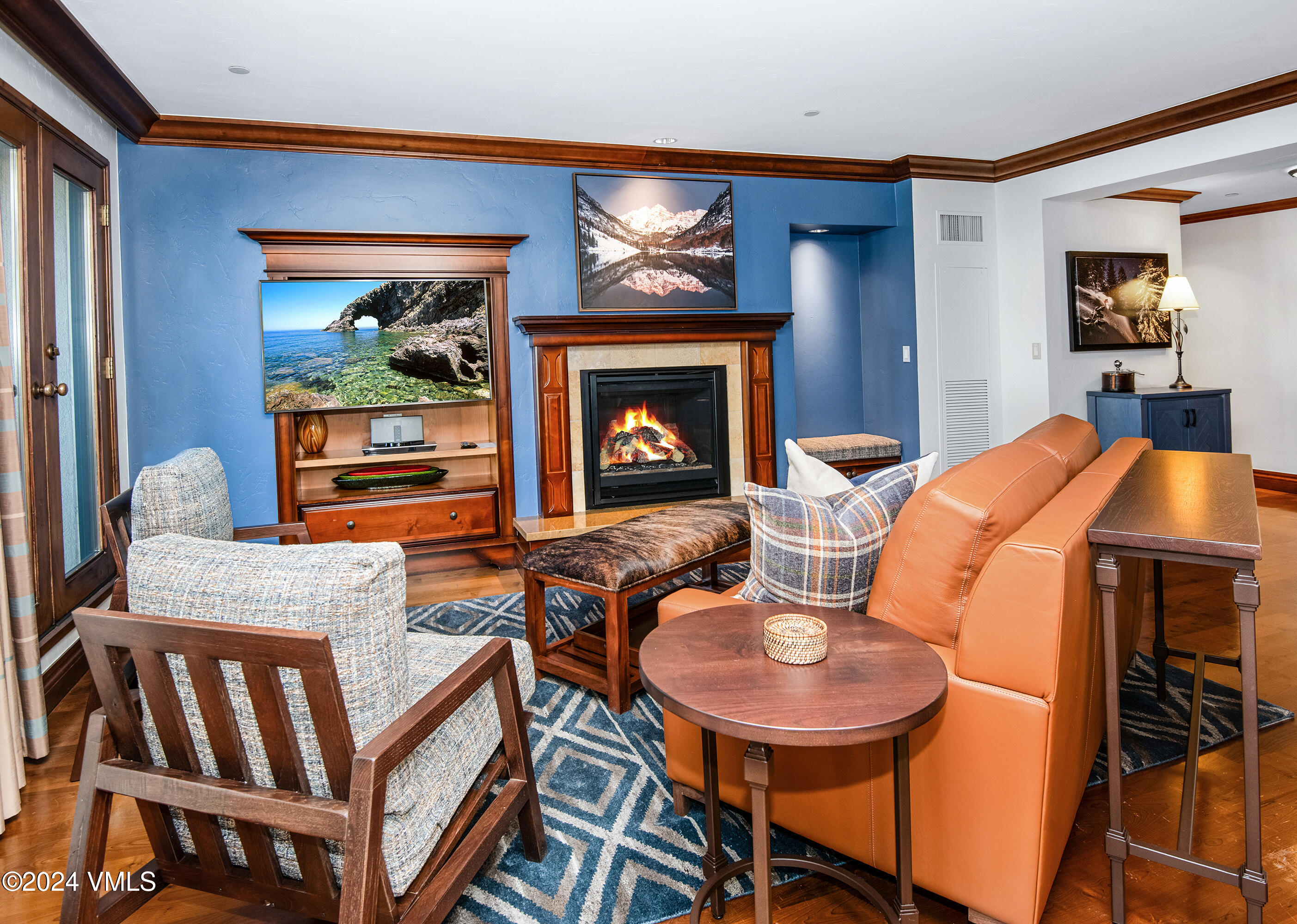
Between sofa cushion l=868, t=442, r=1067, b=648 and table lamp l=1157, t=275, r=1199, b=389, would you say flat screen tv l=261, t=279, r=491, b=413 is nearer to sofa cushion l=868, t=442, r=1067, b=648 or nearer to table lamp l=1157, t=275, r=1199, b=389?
sofa cushion l=868, t=442, r=1067, b=648

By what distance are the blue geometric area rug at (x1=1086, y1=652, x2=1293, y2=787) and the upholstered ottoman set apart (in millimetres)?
2588

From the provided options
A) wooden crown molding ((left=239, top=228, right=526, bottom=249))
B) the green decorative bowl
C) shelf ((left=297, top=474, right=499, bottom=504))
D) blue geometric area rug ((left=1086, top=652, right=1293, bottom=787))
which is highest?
wooden crown molding ((left=239, top=228, right=526, bottom=249))

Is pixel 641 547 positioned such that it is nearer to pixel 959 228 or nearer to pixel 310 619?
pixel 310 619

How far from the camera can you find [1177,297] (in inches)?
218

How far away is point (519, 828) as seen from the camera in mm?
1776

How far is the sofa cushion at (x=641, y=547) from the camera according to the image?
8.45 feet

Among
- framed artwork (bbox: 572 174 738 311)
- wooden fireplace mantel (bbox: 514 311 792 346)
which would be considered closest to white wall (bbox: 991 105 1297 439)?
wooden fireplace mantel (bbox: 514 311 792 346)

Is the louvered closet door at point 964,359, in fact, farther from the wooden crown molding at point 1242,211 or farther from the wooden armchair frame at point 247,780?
the wooden armchair frame at point 247,780

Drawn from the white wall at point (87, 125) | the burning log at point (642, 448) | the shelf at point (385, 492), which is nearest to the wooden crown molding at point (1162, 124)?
the burning log at point (642, 448)

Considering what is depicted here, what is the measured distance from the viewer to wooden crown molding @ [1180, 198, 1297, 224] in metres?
6.23

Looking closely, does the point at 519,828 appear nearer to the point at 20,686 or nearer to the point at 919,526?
the point at 919,526

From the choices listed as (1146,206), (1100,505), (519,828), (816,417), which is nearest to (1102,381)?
(1146,206)

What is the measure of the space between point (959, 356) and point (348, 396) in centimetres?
408

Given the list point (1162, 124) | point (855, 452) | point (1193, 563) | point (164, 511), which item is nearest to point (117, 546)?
point (164, 511)
